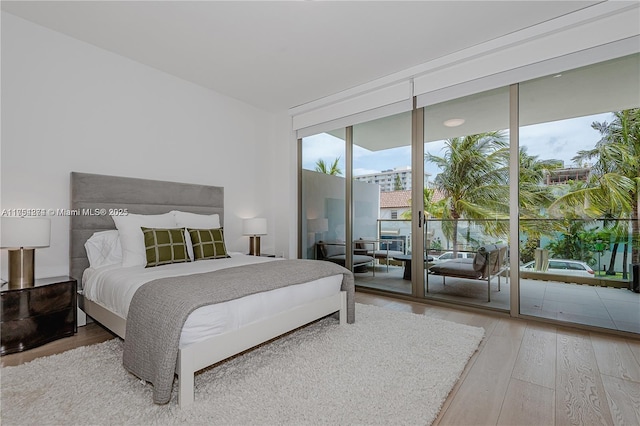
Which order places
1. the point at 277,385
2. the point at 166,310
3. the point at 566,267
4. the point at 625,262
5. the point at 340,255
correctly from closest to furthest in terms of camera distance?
the point at 166,310
the point at 277,385
the point at 625,262
the point at 566,267
the point at 340,255

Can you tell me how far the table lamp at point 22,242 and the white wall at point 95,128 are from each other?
35cm

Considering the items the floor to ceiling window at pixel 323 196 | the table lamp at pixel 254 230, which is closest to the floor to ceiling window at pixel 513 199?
the floor to ceiling window at pixel 323 196

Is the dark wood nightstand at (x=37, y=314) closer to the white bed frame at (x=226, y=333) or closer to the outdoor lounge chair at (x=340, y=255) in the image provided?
the white bed frame at (x=226, y=333)

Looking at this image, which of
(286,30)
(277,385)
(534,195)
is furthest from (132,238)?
(534,195)

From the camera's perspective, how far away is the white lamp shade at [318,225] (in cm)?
462

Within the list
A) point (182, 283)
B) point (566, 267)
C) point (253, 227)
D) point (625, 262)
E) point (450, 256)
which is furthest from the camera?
point (253, 227)

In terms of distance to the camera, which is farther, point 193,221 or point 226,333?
point 193,221

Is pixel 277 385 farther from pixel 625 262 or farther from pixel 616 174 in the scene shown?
pixel 616 174

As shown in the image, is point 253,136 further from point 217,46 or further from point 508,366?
point 508,366

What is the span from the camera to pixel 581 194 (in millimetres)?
2828

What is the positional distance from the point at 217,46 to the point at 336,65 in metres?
1.28

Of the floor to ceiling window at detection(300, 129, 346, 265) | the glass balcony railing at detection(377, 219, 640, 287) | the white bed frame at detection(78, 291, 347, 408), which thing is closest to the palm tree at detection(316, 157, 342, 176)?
the floor to ceiling window at detection(300, 129, 346, 265)

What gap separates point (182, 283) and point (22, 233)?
4.90 ft

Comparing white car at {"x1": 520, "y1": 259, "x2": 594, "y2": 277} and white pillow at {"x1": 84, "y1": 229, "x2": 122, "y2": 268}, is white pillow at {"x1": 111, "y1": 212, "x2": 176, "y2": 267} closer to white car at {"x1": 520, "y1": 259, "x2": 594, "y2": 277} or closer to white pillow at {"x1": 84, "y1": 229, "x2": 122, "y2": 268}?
white pillow at {"x1": 84, "y1": 229, "x2": 122, "y2": 268}
